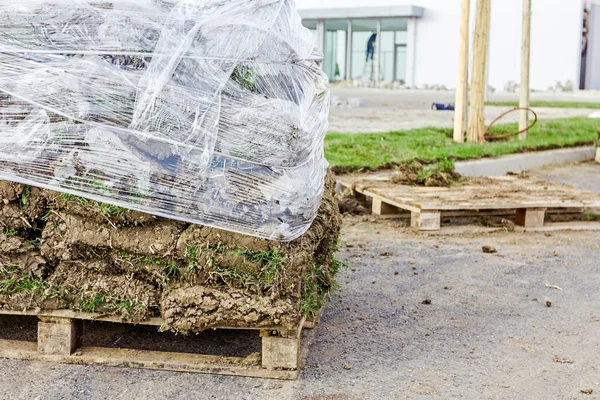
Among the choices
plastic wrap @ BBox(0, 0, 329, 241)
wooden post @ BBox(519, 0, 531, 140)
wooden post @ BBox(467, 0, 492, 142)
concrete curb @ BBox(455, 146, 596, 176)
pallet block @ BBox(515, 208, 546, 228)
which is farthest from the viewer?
wooden post @ BBox(519, 0, 531, 140)

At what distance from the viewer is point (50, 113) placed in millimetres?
3389

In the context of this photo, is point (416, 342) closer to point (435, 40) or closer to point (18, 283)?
point (18, 283)

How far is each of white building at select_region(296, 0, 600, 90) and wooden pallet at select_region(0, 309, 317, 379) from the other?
24972mm

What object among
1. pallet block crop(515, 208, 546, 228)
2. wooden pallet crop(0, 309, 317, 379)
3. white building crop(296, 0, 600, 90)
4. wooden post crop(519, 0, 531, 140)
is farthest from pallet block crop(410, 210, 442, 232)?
white building crop(296, 0, 600, 90)

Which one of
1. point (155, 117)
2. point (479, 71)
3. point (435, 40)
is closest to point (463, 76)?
point (479, 71)

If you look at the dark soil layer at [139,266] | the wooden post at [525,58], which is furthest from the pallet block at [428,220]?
the wooden post at [525,58]

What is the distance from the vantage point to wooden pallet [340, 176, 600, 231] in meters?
6.34

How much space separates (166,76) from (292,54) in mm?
603

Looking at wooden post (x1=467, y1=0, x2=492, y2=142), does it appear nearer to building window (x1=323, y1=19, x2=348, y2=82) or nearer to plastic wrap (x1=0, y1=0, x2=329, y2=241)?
plastic wrap (x1=0, y1=0, x2=329, y2=241)

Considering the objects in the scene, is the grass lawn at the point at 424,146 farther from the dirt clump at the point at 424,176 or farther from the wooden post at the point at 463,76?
the dirt clump at the point at 424,176

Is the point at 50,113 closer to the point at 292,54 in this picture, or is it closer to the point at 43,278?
the point at 43,278

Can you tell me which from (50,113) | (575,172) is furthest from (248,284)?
(575,172)

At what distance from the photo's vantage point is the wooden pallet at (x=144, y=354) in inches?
135

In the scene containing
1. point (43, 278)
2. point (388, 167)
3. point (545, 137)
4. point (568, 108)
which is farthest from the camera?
point (568, 108)
